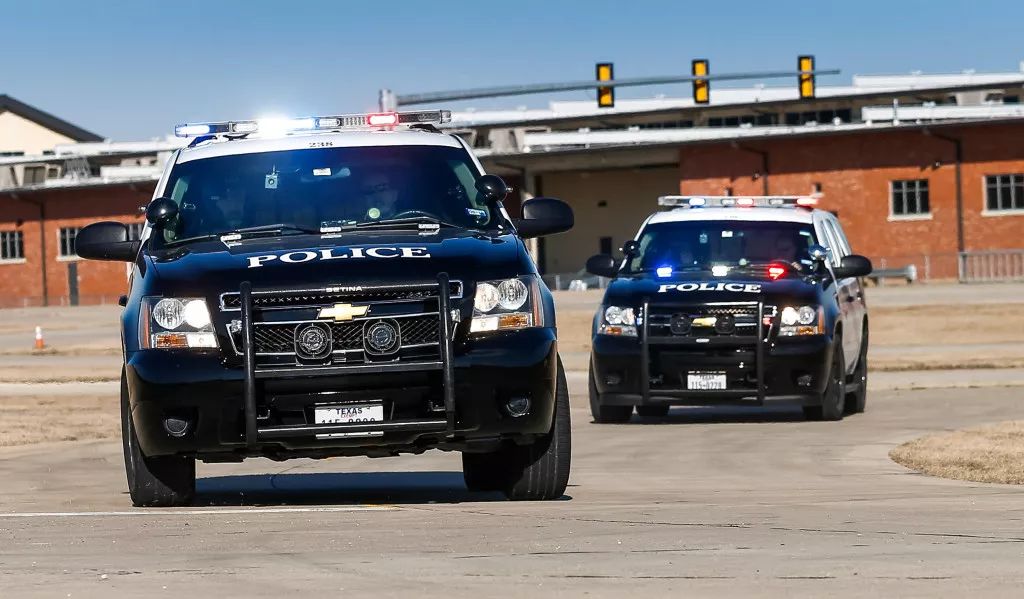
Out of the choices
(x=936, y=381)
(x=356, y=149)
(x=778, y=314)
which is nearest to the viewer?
(x=356, y=149)

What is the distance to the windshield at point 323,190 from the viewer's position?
1041 centimetres

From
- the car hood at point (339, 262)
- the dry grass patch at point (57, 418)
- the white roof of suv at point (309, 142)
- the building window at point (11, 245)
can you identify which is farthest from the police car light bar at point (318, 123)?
the building window at point (11, 245)

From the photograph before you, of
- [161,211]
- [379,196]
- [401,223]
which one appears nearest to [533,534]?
[401,223]

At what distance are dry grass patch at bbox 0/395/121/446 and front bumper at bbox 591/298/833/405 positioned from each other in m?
5.24

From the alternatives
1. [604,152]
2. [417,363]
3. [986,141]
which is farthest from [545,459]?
[604,152]

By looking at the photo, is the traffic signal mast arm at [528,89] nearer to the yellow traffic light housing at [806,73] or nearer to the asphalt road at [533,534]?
the yellow traffic light housing at [806,73]

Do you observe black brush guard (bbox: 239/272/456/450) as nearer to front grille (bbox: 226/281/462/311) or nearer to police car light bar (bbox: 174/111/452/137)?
front grille (bbox: 226/281/462/311)

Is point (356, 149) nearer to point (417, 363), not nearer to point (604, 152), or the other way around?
point (417, 363)

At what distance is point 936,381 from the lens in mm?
24281

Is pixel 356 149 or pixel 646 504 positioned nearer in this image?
pixel 646 504

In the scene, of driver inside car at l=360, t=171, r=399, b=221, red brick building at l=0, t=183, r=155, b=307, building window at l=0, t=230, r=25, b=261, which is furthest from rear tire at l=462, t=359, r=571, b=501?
building window at l=0, t=230, r=25, b=261

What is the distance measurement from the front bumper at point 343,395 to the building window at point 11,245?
6846 cm

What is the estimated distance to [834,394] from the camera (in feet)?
60.1

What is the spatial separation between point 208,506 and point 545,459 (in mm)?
1883
